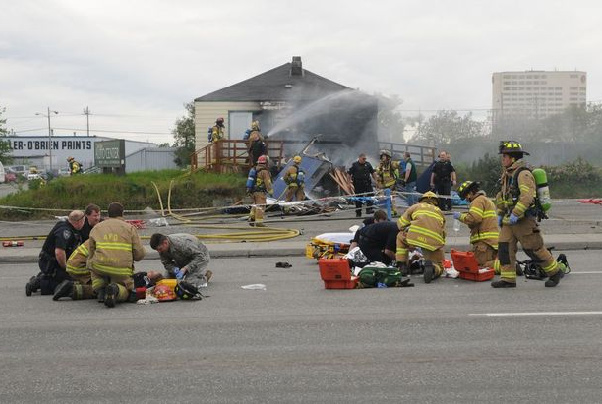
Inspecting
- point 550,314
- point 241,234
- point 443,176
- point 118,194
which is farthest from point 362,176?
point 550,314

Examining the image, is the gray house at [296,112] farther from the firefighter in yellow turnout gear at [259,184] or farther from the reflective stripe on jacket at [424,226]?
the reflective stripe on jacket at [424,226]

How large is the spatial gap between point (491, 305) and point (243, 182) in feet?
52.6

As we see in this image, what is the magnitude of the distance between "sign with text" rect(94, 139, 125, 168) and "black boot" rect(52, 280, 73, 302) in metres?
15.1

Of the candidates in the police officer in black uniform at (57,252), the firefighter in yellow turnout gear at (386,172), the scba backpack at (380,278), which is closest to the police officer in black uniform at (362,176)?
the firefighter in yellow turnout gear at (386,172)

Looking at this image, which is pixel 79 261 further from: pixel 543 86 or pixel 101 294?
pixel 543 86

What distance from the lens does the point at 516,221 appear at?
975 centimetres

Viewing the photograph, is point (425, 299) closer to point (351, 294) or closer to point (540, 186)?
point (351, 294)

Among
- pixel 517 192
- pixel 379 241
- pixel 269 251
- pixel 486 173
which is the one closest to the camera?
pixel 517 192

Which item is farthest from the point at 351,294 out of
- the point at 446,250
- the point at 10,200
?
the point at 10,200

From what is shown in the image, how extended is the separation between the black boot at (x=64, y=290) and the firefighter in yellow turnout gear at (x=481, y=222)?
524 centimetres

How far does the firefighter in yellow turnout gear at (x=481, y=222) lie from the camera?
36.3 feet

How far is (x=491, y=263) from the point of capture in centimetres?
1132

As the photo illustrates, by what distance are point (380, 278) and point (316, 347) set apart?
11.9ft

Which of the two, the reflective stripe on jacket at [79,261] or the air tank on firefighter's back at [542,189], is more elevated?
the air tank on firefighter's back at [542,189]
